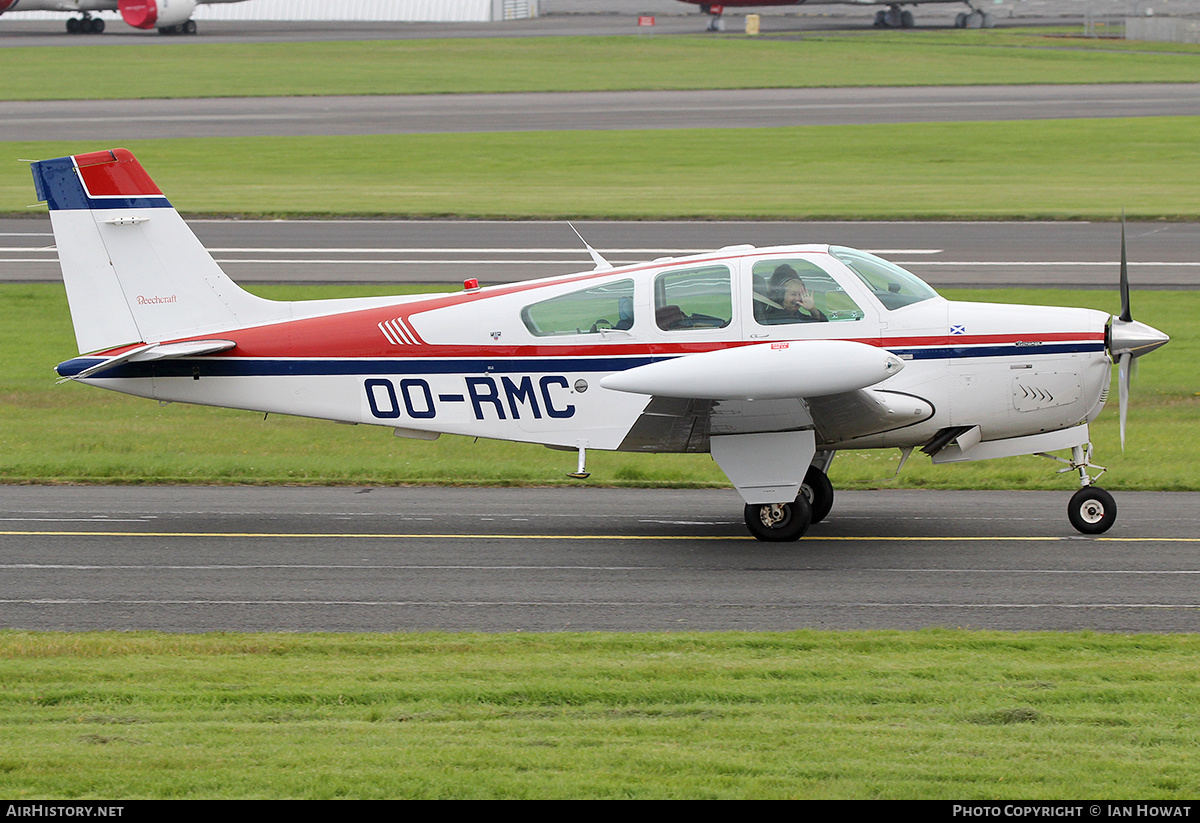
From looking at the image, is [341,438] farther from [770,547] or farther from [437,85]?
[437,85]

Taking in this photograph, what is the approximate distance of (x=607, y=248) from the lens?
98.1ft

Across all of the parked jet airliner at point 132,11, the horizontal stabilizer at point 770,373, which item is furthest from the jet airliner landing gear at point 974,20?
the horizontal stabilizer at point 770,373

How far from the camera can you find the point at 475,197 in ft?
123

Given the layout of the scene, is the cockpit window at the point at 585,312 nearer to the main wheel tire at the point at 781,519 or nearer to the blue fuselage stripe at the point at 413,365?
the blue fuselage stripe at the point at 413,365

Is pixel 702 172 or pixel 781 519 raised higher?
pixel 702 172

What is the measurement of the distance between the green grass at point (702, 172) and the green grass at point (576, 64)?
14.9 m

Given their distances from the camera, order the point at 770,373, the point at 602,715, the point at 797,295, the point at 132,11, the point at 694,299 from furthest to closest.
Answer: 1. the point at 132,11
2. the point at 694,299
3. the point at 797,295
4. the point at 770,373
5. the point at 602,715

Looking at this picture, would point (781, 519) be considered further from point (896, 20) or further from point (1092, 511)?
point (896, 20)

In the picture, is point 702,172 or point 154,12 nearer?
point 702,172

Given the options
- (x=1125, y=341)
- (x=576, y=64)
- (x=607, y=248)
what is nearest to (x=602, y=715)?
(x=1125, y=341)

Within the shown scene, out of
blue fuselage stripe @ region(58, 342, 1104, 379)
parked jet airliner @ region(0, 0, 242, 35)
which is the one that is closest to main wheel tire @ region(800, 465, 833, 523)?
blue fuselage stripe @ region(58, 342, 1104, 379)

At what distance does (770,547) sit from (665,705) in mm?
4778

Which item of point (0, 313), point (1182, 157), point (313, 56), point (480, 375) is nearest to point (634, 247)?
point (0, 313)

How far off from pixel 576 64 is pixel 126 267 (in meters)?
59.5
